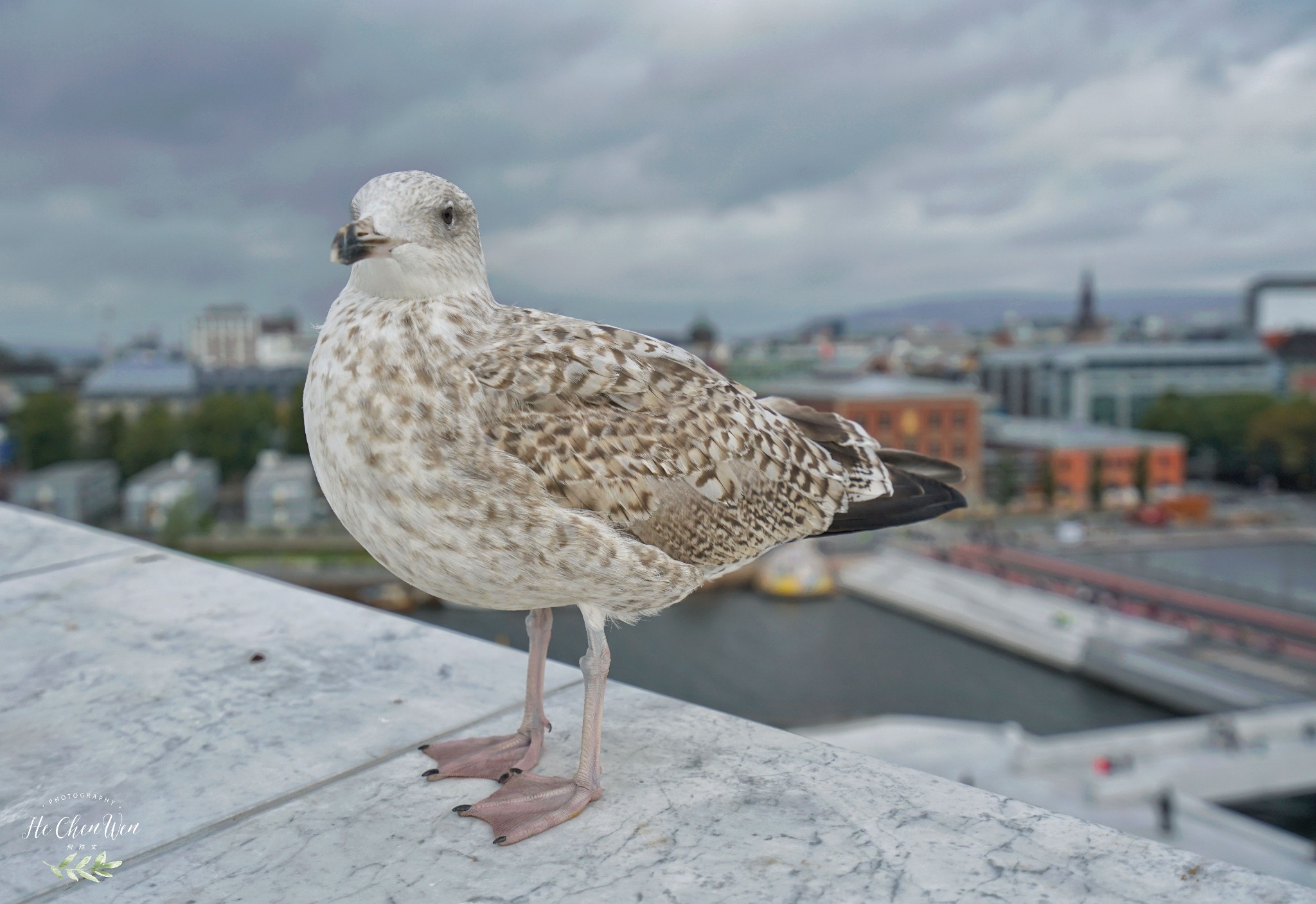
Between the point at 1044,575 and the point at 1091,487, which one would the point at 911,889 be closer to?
the point at 1044,575

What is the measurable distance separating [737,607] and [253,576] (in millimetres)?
35255

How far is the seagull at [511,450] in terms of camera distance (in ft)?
5.59

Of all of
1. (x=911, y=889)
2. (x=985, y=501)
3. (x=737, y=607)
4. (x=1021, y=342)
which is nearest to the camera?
(x=911, y=889)

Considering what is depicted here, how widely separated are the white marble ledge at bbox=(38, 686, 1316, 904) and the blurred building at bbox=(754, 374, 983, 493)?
153 feet

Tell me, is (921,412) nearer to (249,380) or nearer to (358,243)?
(249,380)

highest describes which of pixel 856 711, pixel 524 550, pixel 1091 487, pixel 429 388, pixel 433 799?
pixel 429 388

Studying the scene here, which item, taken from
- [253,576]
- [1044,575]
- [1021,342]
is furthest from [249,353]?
[253,576]

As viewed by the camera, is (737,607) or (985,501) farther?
(985,501)

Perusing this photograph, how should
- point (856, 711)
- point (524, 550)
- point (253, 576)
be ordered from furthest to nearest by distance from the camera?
point (856, 711)
point (253, 576)
point (524, 550)

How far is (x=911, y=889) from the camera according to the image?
1.57 metres

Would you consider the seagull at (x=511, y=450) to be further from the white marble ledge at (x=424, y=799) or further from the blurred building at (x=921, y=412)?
the blurred building at (x=921, y=412)

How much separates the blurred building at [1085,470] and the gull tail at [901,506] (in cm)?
5159

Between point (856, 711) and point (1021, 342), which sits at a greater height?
point (1021, 342)

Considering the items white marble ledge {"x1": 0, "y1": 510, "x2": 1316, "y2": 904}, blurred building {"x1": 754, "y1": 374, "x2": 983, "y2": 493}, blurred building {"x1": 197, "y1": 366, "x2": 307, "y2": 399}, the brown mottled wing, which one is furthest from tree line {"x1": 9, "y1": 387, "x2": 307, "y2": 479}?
the brown mottled wing
